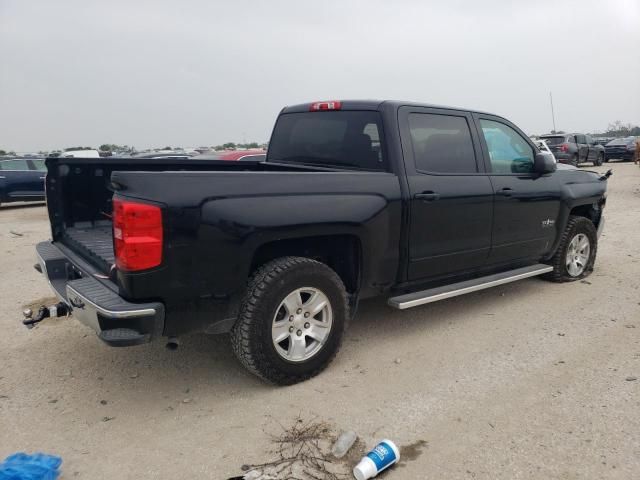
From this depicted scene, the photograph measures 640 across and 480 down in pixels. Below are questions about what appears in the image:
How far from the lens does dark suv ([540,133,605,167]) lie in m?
21.9

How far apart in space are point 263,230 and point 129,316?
0.89m

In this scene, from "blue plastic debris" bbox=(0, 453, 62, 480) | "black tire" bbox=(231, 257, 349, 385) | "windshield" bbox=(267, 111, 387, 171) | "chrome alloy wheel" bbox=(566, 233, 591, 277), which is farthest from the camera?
"chrome alloy wheel" bbox=(566, 233, 591, 277)

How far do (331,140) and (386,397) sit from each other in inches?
82.3

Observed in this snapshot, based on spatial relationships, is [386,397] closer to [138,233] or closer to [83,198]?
[138,233]

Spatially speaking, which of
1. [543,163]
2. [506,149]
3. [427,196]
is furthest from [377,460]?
[543,163]

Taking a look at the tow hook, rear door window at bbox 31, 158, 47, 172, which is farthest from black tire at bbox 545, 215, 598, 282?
rear door window at bbox 31, 158, 47, 172

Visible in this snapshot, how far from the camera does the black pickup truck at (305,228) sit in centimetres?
279

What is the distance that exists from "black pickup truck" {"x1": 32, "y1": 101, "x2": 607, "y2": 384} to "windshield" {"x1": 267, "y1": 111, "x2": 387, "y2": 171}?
0.01 meters

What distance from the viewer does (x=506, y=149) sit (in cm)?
478

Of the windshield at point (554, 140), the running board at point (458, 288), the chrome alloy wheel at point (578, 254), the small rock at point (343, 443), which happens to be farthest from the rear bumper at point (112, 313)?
the windshield at point (554, 140)

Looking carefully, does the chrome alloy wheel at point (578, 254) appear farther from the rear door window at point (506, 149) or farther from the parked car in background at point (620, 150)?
the parked car in background at point (620, 150)

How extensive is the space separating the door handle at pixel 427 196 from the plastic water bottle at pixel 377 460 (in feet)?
6.04

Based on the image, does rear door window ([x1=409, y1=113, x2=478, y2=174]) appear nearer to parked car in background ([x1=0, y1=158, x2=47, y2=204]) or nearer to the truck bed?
the truck bed

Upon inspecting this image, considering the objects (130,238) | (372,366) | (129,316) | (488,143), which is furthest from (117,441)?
(488,143)
